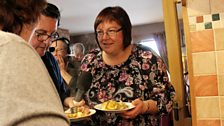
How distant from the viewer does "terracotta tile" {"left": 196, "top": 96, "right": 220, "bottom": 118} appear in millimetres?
1306

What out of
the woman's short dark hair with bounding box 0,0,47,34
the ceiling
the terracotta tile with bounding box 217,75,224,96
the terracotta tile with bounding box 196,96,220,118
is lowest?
the terracotta tile with bounding box 196,96,220,118

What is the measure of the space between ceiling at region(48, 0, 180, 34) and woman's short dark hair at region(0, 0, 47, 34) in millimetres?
3614

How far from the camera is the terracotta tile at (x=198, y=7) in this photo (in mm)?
1323

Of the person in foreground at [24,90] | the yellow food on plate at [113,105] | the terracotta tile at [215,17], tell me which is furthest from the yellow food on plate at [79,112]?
the person in foreground at [24,90]

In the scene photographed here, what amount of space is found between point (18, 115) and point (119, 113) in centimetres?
96

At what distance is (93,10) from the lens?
192 inches

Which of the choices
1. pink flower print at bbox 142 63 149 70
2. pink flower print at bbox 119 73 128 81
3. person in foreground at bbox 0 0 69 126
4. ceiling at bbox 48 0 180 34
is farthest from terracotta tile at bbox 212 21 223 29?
ceiling at bbox 48 0 180 34

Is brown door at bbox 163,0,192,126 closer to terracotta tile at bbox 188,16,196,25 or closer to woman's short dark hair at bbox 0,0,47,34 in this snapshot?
terracotta tile at bbox 188,16,196,25

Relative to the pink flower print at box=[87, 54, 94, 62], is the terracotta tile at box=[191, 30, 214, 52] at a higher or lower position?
higher

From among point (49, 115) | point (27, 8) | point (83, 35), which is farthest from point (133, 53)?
point (83, 35)

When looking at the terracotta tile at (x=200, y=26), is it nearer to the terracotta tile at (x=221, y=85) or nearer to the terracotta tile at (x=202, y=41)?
the terracotta tile at (x=202, y=41)

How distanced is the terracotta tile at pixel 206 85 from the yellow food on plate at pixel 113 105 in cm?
37

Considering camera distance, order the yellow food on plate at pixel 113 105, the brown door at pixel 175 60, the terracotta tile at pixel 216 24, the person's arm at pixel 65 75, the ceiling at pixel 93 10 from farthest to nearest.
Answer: the ceiling at pixel 93 10
the person's arm at pixel 65 75
the brown door at pixel 175 60
the terracotta tile at pixel 216 24
the yellow food on plate at pixel 113 105

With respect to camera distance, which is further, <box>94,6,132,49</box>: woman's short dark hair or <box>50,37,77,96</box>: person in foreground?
<box>50,37,77,96</box>: person in foreground
